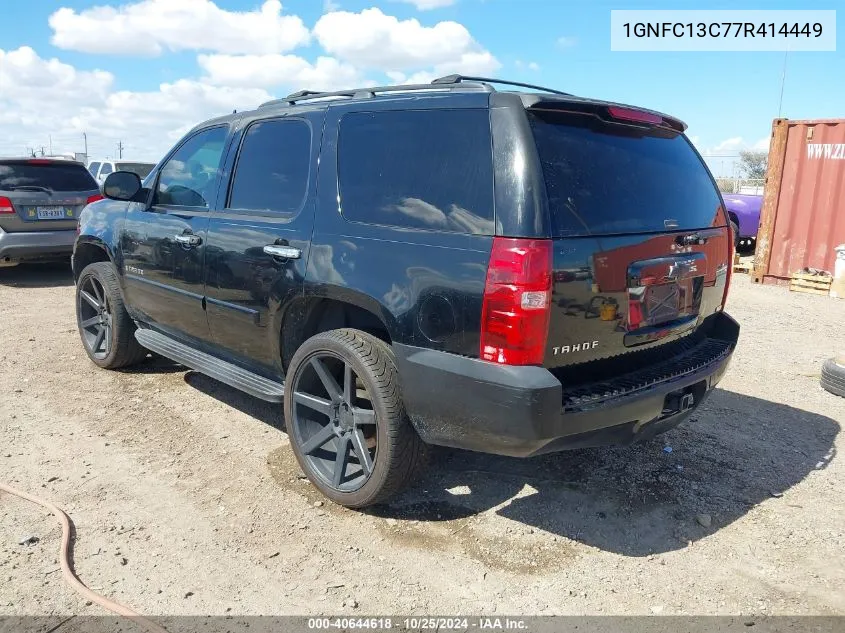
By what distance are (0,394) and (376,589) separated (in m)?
3.61

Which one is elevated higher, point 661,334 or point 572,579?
point 661,334

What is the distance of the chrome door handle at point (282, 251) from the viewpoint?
3.30 metres

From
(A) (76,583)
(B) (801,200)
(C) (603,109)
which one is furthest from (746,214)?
(A) (76,583)

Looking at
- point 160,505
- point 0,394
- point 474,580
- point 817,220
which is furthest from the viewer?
point 817,220

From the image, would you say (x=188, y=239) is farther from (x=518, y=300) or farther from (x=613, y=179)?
(x=613, y=179)

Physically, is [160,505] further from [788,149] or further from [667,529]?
[788,149]

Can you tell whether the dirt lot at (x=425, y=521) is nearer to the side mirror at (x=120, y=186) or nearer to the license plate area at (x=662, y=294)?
the license plate area at (x=662, y=294)

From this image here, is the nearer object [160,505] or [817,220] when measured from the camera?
[160,505]

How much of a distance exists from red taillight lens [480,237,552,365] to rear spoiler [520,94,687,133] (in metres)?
0.61

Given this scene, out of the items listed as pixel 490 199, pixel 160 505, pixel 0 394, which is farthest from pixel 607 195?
→ pixel 0 394

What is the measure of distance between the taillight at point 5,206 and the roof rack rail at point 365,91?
6.25 metres

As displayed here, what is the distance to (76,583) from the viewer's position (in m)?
2.62

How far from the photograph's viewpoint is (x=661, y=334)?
9.83 ft

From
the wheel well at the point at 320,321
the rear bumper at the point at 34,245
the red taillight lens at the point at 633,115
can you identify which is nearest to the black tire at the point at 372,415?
the wheel well at the point at 320,321
